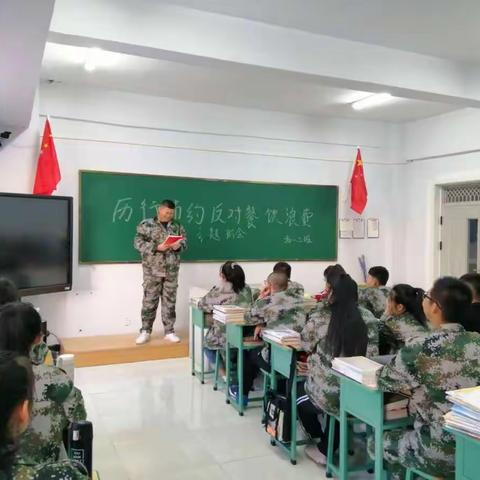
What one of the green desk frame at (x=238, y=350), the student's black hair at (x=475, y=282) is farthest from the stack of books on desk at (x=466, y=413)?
the green desk frame at (x=238, y=350)

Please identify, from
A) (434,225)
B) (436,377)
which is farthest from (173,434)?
(434,225)

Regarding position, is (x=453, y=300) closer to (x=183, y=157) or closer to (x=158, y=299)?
(x=158, y=299)

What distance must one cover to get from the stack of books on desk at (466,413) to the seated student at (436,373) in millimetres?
203

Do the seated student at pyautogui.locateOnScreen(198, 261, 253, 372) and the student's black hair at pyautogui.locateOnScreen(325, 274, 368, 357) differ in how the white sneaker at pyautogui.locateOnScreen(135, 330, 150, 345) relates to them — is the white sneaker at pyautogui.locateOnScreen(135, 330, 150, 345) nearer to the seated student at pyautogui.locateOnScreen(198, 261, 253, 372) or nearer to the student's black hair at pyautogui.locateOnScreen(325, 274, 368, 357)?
the seated student at pyautogui.locateOnScreen(198, 261, 253, 372)

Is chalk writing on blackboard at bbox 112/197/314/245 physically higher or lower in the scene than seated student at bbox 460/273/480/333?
higher

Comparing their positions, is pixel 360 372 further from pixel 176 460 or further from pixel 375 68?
pixel 375 68

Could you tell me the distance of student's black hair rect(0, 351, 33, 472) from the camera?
1.14 meters

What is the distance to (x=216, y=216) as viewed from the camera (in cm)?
637

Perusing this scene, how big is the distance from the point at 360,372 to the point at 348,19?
8.21 ft

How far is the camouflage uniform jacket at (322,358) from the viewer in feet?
9.30

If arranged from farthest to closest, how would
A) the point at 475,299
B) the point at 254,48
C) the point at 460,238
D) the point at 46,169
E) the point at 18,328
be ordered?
the point at 460,238 → the point at 46,169 → the point at 254,48 → the point at 475,299 → the point at 18,328

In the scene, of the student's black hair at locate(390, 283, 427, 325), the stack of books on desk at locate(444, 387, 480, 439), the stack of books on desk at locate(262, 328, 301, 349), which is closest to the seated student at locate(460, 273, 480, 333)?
the student's black hair at locate(390, 283, 427, 325)

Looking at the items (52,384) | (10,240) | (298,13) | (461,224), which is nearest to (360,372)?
(52,384)

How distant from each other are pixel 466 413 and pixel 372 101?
485 cm
